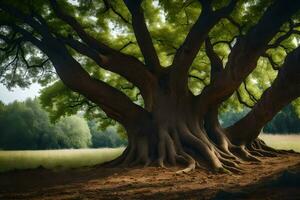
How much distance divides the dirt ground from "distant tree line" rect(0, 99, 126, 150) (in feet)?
164

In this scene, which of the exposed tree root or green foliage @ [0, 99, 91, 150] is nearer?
the exposed tree root

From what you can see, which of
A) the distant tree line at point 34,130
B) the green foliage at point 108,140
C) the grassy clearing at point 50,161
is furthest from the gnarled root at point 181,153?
the green foliage at point 108,140

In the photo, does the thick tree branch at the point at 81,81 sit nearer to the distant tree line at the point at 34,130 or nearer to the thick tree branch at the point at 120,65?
the thick tree branch at the point at 120,65

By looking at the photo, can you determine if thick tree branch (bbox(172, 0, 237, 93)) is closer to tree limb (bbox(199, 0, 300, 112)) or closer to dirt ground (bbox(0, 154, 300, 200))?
tree limb (bbox(199, 0, 300, 112))

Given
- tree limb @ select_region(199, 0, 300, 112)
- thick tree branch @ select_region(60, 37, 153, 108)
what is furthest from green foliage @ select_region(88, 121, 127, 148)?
tree limb @ select_region(199, 0, 300, 112)

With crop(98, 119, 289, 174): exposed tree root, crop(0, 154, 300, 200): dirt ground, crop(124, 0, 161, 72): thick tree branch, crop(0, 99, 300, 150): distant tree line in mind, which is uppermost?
crop(0, 99, 300, 150): distant tree line

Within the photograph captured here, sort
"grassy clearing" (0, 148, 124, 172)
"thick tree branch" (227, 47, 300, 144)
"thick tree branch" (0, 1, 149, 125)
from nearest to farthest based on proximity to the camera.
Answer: "thick tree branch" (227, 47, 300, 144) → "thick tree branch" (0, 1, 149, 125) → "grassy clearing" (0, 148, 124, 172)

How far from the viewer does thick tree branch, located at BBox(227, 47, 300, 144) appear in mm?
12195

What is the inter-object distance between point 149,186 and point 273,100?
8.20 m

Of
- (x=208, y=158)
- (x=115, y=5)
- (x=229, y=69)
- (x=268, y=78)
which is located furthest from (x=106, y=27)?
(x=268, y=78)

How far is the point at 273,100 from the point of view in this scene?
14156 millimetres

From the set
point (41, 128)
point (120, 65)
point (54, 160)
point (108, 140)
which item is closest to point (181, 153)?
point (120, 65)

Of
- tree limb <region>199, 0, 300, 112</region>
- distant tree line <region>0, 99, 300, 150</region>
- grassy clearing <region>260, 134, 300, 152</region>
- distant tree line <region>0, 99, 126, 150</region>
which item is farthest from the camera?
Answer: distant tree line <region>0, 99, 126, 150</region>

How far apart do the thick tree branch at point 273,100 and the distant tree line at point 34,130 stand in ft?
147
